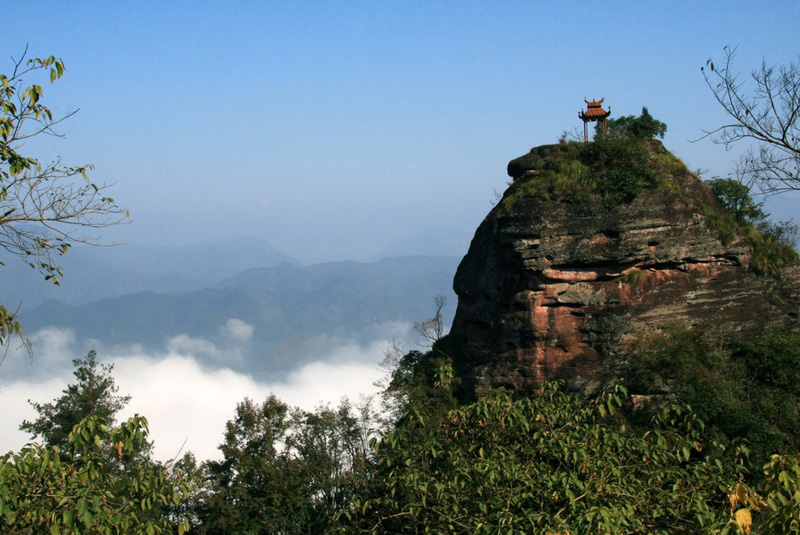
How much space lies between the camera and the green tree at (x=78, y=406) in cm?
3234

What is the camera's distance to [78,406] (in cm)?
3406

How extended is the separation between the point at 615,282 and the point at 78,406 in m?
26.3

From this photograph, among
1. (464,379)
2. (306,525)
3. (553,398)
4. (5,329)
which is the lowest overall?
(306,525)

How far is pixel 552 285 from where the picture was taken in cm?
2631

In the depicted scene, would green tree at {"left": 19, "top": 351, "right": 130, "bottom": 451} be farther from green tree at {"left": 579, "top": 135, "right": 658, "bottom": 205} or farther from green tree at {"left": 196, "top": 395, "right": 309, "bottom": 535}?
green tree at {"left": 579, "top": 135, "right": 658, "bottom": 205}

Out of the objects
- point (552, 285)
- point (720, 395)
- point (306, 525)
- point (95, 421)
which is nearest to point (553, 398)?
point (95, 421)

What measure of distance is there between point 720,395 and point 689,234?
6.56 metres

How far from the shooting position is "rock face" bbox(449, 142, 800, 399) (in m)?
25.5

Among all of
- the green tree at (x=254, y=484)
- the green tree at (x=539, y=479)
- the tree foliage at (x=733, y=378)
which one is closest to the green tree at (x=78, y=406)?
the green tree at (x=254, y=484)

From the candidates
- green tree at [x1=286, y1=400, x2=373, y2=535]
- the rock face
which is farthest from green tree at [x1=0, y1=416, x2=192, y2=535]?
the rock face

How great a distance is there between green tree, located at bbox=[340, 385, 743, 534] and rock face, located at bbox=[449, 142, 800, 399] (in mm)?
14675

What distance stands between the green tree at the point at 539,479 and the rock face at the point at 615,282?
578 inches

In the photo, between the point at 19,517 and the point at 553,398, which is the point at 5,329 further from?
the point at 553,398

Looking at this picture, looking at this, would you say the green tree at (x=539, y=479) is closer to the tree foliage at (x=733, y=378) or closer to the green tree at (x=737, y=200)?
the tree foliage at (x=733, y=378)
